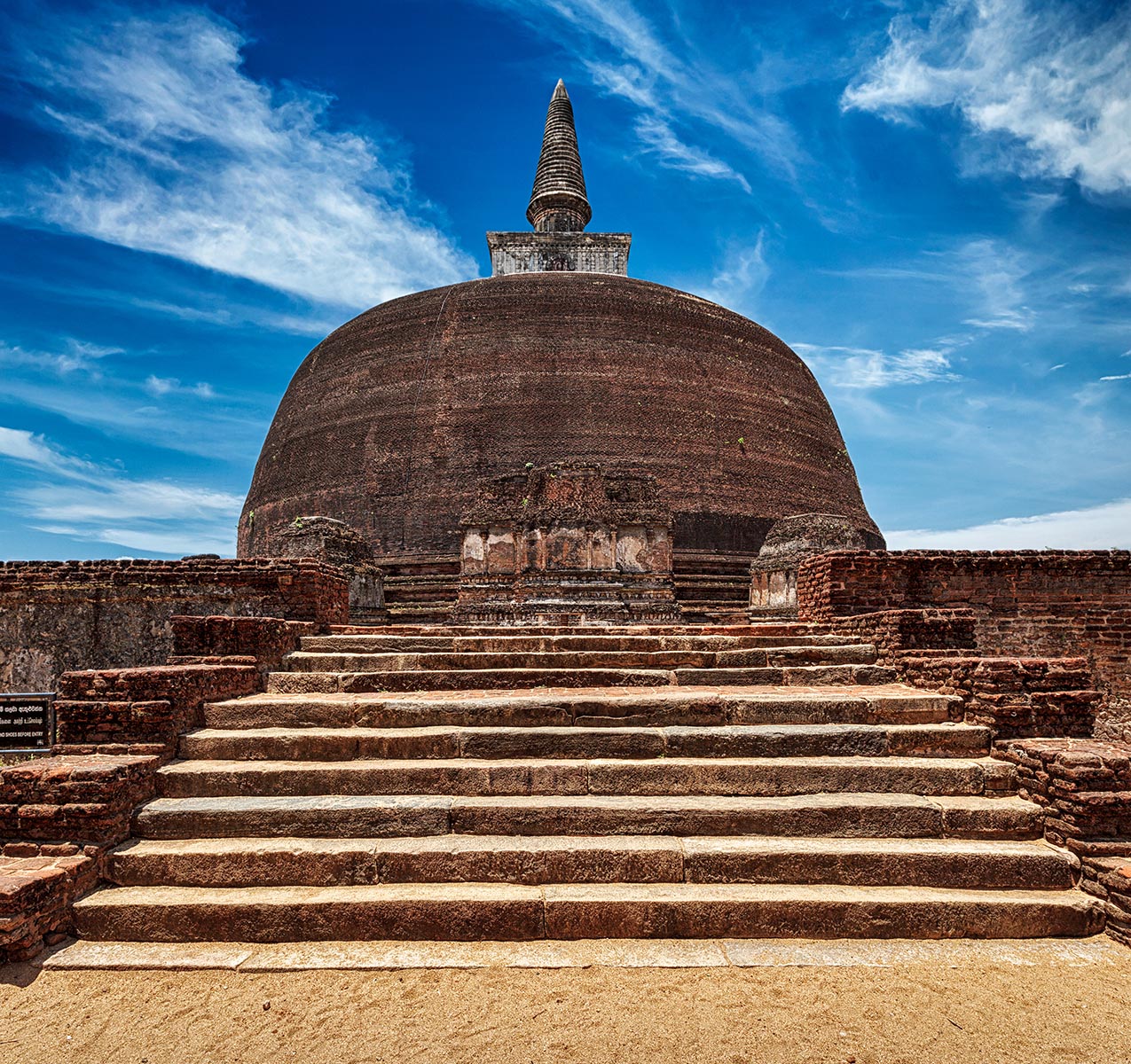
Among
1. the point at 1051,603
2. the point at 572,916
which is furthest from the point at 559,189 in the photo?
the point at 572,916

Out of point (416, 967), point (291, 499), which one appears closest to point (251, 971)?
point (416, 967)

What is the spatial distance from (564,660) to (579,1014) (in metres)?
2.89

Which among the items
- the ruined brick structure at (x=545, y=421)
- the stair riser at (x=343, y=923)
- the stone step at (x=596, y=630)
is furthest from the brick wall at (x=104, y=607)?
the ruined brick structure at (x=545, y=421)

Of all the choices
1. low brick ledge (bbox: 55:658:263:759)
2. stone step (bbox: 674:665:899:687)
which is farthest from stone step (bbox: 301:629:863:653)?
low brick ledge (bbox: 55:658:263:759)

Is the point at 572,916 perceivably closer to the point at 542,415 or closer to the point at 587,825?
the point at 587,825

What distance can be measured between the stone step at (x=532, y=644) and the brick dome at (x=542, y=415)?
8.54 m

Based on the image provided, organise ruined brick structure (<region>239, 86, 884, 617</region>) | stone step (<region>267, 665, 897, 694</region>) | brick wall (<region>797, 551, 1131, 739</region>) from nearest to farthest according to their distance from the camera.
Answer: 1. stone step (<region>267, 665, 897, 694</region>)
2. brick wall (<region>797, 551, 1131, 739</region>)
3. ruined brick structure (<region>239, 86, 884, 617</region>)

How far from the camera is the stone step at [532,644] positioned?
5734mm

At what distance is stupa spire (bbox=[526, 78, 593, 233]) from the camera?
2352 cm

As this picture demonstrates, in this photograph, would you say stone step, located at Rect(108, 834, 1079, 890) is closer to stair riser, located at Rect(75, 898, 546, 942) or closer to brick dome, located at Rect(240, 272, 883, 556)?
stair riser, located at Rect(75, 898, 546, 942)

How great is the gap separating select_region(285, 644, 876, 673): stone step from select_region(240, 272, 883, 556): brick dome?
898 centimetres

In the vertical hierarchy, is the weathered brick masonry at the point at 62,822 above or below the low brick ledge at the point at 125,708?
below

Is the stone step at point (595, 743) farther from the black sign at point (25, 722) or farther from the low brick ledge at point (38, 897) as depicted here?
the black sign at point (25, 722)

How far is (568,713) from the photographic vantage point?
14.5ft
